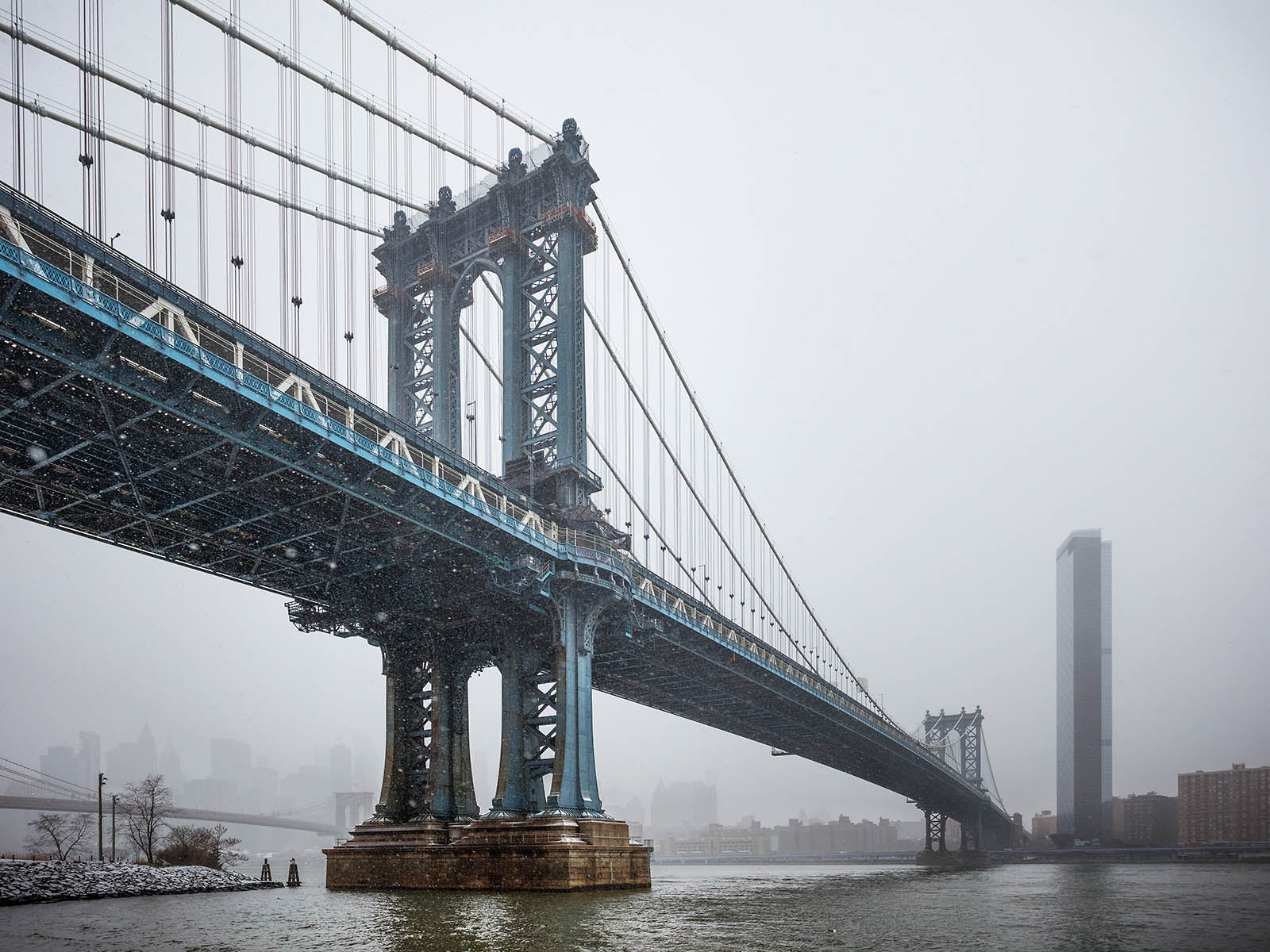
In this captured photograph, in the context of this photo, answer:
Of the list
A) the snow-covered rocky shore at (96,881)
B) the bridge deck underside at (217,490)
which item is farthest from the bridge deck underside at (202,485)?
the snow-covered rocky shore at (96,881)

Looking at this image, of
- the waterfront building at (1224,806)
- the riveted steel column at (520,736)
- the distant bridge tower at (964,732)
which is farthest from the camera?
the distant bridge tower at (964,732)

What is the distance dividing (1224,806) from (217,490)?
122596 mm

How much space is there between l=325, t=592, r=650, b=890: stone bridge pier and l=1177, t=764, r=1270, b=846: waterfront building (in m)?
86.0

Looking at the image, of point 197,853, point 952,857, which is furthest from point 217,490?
point 952,857

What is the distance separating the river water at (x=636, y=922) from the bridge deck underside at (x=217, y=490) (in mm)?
12755

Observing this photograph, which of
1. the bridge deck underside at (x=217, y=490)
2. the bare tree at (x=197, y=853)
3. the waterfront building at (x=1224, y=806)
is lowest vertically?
the waterfront building at (x=1224, y=806)

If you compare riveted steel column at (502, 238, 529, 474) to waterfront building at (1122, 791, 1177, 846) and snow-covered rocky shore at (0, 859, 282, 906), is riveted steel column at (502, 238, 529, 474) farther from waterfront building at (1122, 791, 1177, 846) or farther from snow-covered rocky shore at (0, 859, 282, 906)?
waterfront building at (1122, 791, 1177, 846)

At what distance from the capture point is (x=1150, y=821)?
511 ft

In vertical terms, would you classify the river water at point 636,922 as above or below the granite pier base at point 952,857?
above

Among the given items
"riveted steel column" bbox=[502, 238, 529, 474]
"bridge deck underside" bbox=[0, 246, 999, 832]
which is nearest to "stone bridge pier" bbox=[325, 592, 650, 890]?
"bridge deck underside" bbox=[0, 246, 999, 832]

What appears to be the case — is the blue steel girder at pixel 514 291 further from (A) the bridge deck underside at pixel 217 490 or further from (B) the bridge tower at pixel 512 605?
(A) the bridge deck underside at pixel 217 490

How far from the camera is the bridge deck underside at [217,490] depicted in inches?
1130

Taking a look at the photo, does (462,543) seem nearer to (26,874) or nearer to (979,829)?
(26,874)

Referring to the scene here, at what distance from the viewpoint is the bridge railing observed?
27.4m
